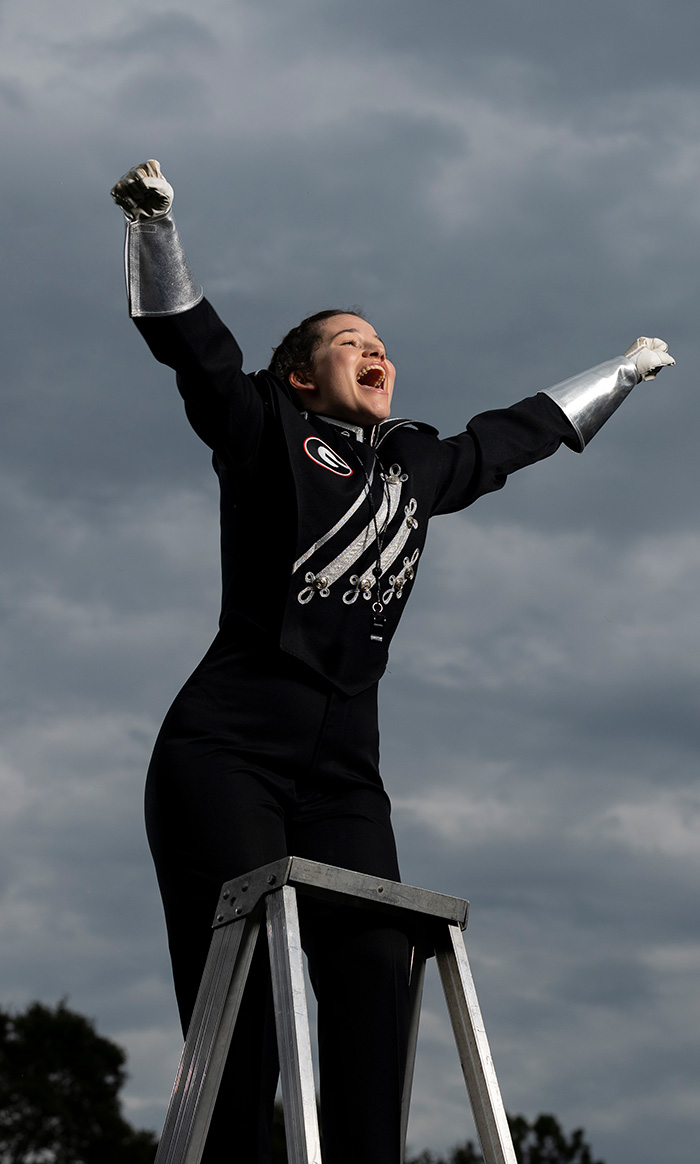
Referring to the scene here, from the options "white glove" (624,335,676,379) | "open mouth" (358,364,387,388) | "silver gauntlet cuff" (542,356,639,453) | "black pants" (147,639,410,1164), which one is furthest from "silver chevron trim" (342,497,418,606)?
"white glove" (624,335,676,379)

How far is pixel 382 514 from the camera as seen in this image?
360cm

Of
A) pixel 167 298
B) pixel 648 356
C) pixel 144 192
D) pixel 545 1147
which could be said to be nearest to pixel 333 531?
pixel 167 298

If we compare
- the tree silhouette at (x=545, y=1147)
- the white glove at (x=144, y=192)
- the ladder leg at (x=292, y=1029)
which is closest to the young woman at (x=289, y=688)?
the white glove at (x=144, y=192)

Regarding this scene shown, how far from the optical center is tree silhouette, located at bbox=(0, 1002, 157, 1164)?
32281mm

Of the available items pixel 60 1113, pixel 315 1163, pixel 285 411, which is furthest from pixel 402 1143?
pixel 60 1113

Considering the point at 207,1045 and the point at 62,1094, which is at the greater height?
the point at 62,1094

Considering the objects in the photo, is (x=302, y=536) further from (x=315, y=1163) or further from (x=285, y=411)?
(x=315, y=1163)

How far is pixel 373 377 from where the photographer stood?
3904 millimetres

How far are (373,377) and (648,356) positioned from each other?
49.5 inches

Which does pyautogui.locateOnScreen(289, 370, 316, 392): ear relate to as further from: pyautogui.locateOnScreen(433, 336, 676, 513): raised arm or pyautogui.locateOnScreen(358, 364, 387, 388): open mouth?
pyautogui.locateOnScreen(433, 336, 676, 513): raised arm

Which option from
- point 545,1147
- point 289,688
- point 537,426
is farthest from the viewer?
point 545,1147

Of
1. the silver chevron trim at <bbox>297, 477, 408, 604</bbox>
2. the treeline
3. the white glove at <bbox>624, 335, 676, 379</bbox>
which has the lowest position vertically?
the silver chevron trim at <bbox>297, 477, 408, 604</bbox>

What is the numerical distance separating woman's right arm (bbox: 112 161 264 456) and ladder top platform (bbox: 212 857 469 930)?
116 centimetres

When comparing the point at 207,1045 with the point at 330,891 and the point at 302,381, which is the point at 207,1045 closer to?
the point at 330,891
